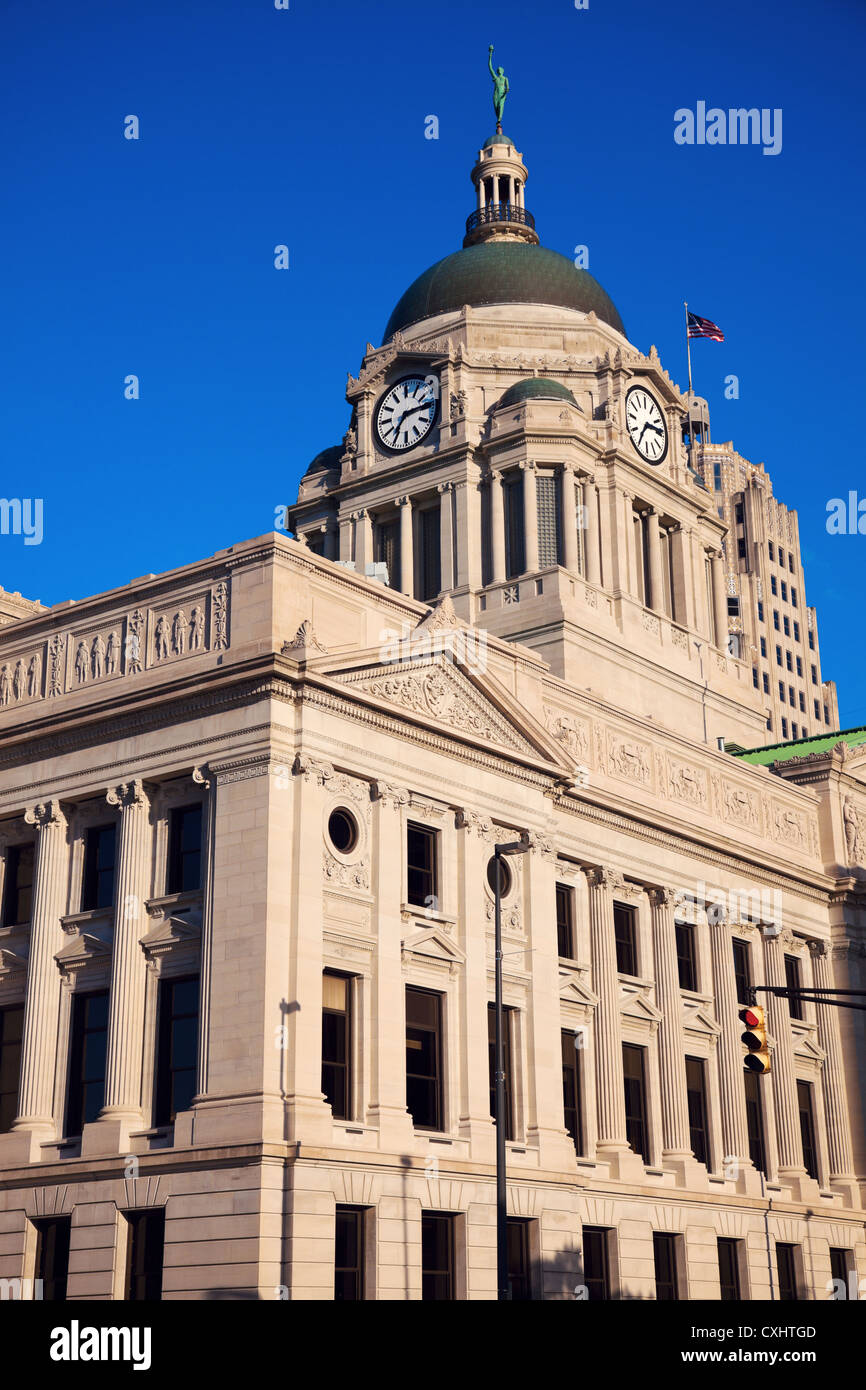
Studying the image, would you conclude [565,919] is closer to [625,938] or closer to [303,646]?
[625,938]

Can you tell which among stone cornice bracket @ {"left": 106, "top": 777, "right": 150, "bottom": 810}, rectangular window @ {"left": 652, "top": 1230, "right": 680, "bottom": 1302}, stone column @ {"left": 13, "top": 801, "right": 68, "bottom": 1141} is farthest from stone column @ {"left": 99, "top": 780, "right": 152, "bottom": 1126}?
rectangular window @ {"left": 652, "top": 1230, "right": 680, "bottom": 1302}

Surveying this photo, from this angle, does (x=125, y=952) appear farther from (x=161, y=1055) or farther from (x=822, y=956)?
(x=822, y=956)

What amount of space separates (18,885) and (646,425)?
40.1 m

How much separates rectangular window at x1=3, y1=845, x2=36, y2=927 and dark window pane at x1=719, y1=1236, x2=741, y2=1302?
2334 centimetres

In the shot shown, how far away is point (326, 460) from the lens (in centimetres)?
7912

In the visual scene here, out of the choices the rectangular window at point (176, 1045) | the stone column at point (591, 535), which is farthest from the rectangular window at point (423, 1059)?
the stone column at point (591, 535)

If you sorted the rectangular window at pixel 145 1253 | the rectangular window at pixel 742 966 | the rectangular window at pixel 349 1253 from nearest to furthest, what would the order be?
1. the rectangular window at pixel 145 1253
2. the rectangular window at pixel 349 1253
3. the rectangular window at pixel 742 966

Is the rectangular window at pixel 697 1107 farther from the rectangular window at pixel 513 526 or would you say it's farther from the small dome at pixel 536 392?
the small dome at pixel 536 392

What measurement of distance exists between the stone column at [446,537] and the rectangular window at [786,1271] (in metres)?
28.6

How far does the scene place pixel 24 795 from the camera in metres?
44.3

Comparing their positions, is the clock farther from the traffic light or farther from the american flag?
the traffic light

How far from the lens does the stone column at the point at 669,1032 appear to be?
51.4 metres

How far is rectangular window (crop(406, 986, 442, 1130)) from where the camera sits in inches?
1649
